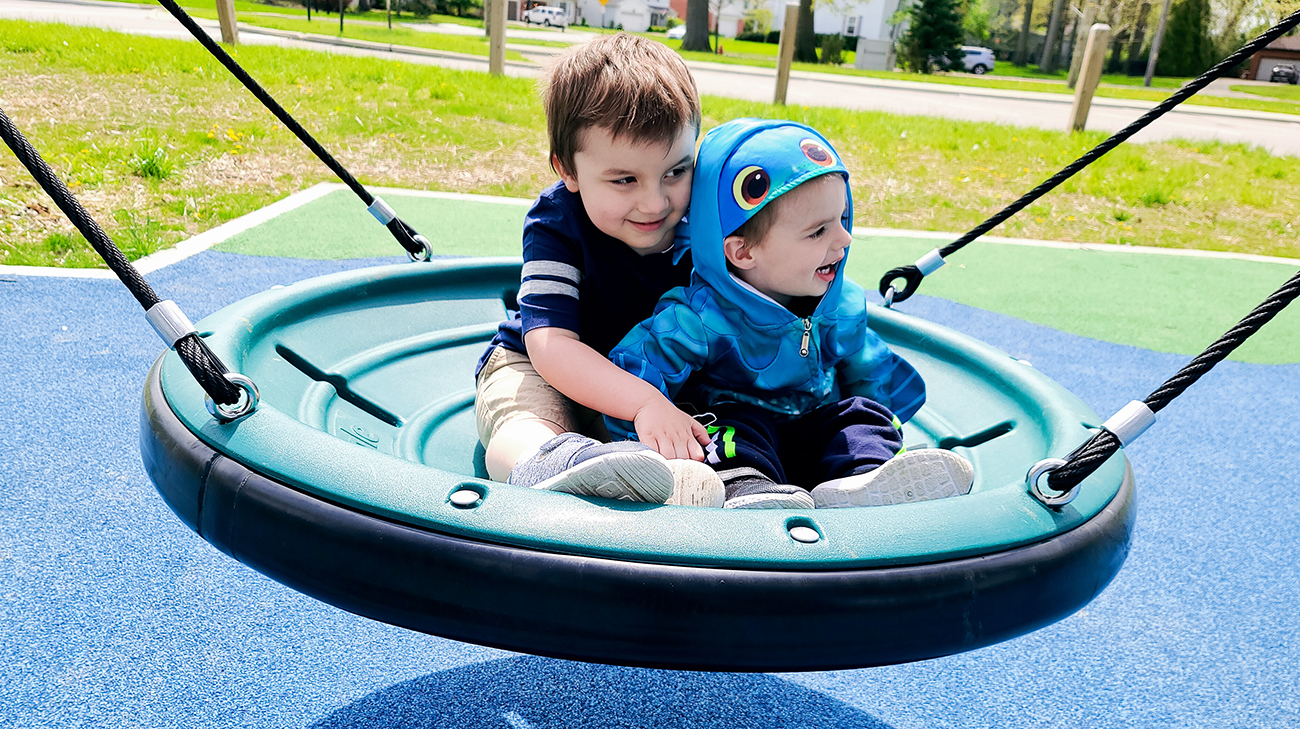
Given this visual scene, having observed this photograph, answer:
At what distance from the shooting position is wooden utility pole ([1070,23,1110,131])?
7.87 metres

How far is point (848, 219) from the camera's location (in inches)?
59.9

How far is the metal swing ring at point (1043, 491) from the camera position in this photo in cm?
116

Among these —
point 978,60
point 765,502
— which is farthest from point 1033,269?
point 978,60

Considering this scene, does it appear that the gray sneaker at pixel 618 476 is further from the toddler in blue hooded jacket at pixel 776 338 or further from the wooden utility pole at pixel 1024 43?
the wooden utility pole at pixel 1024 43

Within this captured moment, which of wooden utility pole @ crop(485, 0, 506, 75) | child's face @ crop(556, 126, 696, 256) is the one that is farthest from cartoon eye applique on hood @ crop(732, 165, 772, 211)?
wooden utility pole @ crop(485, 0, 506, 75)

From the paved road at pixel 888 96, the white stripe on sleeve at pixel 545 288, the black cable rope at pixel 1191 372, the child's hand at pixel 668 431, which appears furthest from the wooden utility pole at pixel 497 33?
the black cable rope at pixel 1191 372

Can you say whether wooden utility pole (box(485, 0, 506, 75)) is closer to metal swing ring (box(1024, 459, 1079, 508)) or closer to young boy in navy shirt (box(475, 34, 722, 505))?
young boy in navy shirt (box(475, 34, 722, 505))

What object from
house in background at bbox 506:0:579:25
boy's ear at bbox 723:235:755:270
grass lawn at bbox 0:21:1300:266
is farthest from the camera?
house in background at bbox 506:0:579:25

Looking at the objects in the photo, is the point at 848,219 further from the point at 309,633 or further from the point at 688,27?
the point at 688,27

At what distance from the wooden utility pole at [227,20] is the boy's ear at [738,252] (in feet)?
26.8

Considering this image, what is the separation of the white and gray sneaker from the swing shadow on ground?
1.93 ft

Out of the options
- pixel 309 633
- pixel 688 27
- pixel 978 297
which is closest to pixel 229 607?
pixel 309 633

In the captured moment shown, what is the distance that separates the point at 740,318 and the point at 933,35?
2792 centimetres

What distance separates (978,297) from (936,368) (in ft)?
8.45
